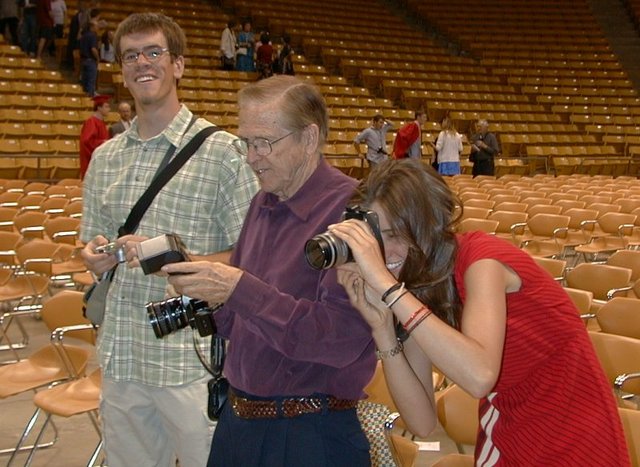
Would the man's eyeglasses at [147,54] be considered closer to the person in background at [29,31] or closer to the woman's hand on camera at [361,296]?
the woman's hand on camera at [361,296]

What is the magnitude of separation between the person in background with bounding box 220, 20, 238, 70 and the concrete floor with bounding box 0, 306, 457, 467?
12065 mm

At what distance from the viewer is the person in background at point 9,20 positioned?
14832mm

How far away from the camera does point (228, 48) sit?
52.0ft

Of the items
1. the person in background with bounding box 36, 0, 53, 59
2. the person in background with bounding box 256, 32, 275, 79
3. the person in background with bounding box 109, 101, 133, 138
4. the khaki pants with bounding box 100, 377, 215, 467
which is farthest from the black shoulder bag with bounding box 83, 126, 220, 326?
the person in background with bounding box 256, 32, 275, 79

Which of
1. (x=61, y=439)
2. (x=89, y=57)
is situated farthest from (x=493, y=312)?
(x=89, y=57)

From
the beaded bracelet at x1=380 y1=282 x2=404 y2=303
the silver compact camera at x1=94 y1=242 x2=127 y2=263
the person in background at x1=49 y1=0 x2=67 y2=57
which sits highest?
the person in background at x1=49 y1=0 x2=67 y2=57

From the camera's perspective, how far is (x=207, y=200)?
2.18m

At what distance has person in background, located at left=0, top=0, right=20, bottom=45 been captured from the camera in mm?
14832

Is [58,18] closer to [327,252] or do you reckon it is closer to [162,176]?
[162,176]

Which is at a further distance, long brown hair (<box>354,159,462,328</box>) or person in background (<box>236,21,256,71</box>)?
person in background (<box>236,21,256,71</box>)

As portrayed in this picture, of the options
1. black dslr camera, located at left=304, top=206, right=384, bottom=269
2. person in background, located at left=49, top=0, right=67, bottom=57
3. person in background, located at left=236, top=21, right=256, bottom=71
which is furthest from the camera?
person in background, located at left=236, top=21, right=256, bottom=71

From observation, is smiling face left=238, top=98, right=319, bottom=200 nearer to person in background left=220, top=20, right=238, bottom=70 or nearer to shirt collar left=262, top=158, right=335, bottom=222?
shirt collar left=262, top=158, right=335, bottom=222

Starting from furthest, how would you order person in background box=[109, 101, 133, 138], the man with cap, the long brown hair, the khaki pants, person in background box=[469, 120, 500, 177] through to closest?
person in background box=[469, 120, 500, 177]
the man with cap
person in background box=[109, 101, 133, 138]
the khaki pants
the long brown hair

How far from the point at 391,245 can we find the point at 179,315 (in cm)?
46
